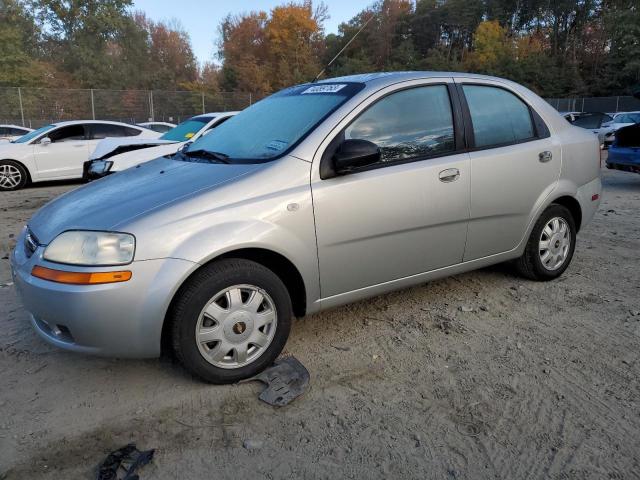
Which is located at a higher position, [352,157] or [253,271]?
[352,157]

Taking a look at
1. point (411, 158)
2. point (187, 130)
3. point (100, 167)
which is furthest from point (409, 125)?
point (187, 130)

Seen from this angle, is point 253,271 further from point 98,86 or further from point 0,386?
point 98,86

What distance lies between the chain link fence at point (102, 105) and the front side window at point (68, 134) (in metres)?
14.8

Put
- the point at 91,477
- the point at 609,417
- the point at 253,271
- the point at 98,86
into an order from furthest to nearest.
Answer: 1. the point at 98,86
2. the point at 253,271
3. the point at 609,417
4. the point at 91,477

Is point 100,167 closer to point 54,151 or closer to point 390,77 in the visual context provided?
point 54,151

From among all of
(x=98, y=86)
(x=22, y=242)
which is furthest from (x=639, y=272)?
(x=98, y=86)

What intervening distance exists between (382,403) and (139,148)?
7243 millimetres

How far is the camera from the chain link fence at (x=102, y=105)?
2311 cm

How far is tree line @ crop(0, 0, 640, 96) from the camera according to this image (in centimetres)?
4384

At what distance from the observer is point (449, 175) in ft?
11.1

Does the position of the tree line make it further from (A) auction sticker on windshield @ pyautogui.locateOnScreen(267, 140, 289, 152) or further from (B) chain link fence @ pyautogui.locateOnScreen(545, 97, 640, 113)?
(A) auction sticker on windshield @ pyautogui.locateOnScreen(267, 140, 289, 152)

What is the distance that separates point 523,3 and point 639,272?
67744mm

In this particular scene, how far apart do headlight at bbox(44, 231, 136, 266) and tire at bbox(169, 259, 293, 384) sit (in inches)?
13.5

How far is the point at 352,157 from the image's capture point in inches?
113
